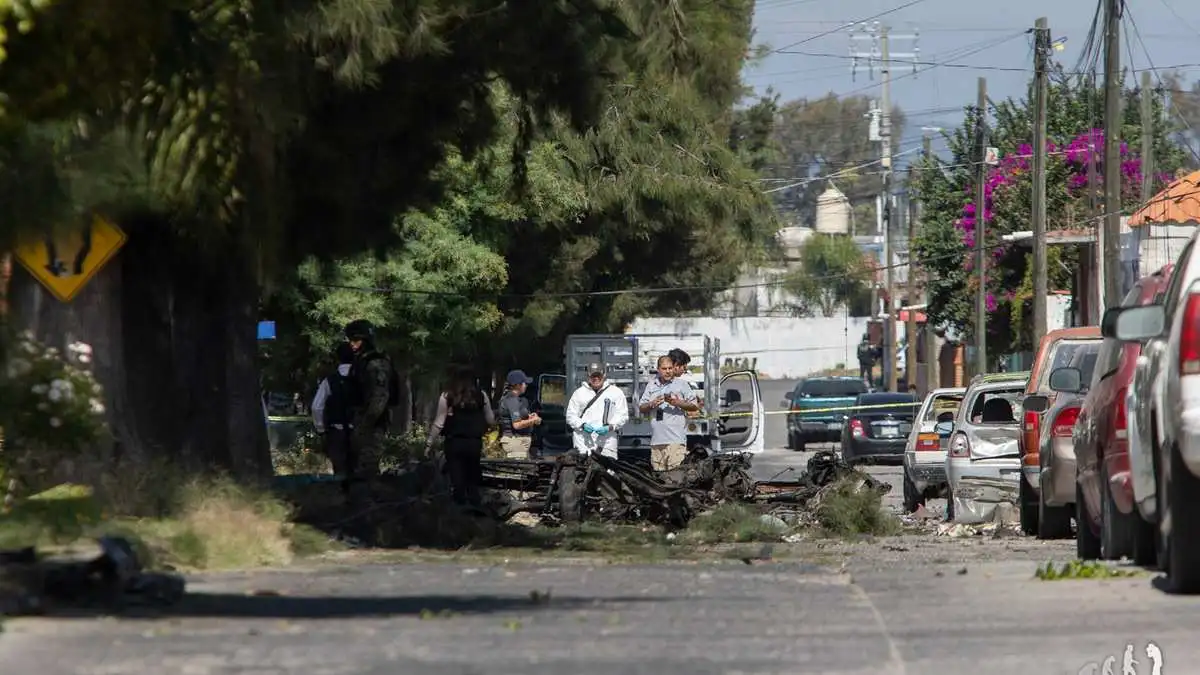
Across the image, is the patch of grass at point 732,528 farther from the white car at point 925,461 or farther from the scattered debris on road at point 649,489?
the white car at point 925,461

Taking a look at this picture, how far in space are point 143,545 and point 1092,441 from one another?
5601 mm

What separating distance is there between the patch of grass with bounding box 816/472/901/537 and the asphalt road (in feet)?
21.1

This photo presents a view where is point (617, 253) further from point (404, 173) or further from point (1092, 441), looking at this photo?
point (1092, 441)

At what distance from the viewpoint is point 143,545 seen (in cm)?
1136

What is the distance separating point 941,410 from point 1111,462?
14629mm

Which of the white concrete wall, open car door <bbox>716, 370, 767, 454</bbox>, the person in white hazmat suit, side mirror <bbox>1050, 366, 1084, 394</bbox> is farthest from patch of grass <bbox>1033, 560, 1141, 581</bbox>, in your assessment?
the white concrete wall

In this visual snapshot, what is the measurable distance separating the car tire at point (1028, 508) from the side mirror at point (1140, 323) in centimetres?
771

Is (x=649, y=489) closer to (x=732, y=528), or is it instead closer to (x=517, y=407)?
(x=732, y=528)

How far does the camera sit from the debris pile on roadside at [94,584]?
877cm

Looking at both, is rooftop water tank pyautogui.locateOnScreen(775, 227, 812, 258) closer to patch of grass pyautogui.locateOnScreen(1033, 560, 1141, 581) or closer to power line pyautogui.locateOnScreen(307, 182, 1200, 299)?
power line pyautogui.locateOnScreen(307, 182, 1200, 299)

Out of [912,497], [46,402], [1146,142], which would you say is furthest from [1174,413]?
[1146,142]

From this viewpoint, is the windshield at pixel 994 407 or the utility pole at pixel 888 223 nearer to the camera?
the windshield at pixel 994 407

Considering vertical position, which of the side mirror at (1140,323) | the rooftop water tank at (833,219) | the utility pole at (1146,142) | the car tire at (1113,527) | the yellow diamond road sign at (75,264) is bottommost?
the car tire at (1113,527)

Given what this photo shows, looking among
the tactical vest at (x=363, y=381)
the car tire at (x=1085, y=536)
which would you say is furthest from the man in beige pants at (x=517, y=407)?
the car tire at (x=1085, y=536)
